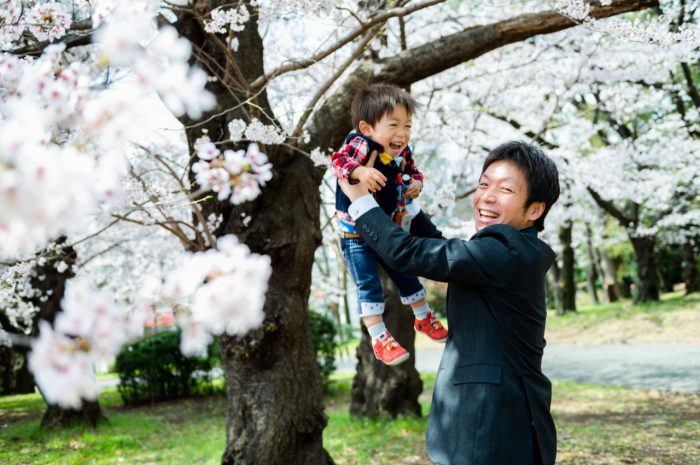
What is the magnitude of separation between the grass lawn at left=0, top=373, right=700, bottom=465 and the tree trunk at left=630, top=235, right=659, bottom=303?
856 centimetres

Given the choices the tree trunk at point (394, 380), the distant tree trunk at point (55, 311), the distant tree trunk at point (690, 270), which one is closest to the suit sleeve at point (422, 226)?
the tree trunk at point (394, 380)

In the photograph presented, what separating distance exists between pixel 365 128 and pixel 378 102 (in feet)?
0.42

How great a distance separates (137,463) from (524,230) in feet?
18.1

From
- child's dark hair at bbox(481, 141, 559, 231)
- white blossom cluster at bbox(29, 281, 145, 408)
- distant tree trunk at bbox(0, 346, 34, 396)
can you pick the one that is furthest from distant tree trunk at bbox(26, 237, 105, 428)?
white blossom cluster at bbox(29, 281, 145, 408)

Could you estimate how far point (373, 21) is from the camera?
3.20m

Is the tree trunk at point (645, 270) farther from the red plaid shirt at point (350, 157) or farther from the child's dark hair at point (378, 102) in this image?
the red plaid shirt at point (350, 157)

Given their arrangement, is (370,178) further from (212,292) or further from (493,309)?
(212,292)

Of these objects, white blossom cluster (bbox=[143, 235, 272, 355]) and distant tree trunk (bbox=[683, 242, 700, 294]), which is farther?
distant tree trunk (bbox=[683, 242, 700, 294])

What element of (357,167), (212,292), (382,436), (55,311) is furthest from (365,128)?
(55,311)

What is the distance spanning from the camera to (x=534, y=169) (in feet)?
7.06

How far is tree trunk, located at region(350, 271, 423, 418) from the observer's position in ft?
24.5

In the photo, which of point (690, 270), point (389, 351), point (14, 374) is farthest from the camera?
point (690, 270)

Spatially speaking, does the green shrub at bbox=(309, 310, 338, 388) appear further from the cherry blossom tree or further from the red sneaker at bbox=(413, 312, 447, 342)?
the red sneaker at bbox=(413, 312, 447, 342)

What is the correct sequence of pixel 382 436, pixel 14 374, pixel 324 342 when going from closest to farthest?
1. pixel 382 436
2. pixel 324 342
3. pixel 14 374
